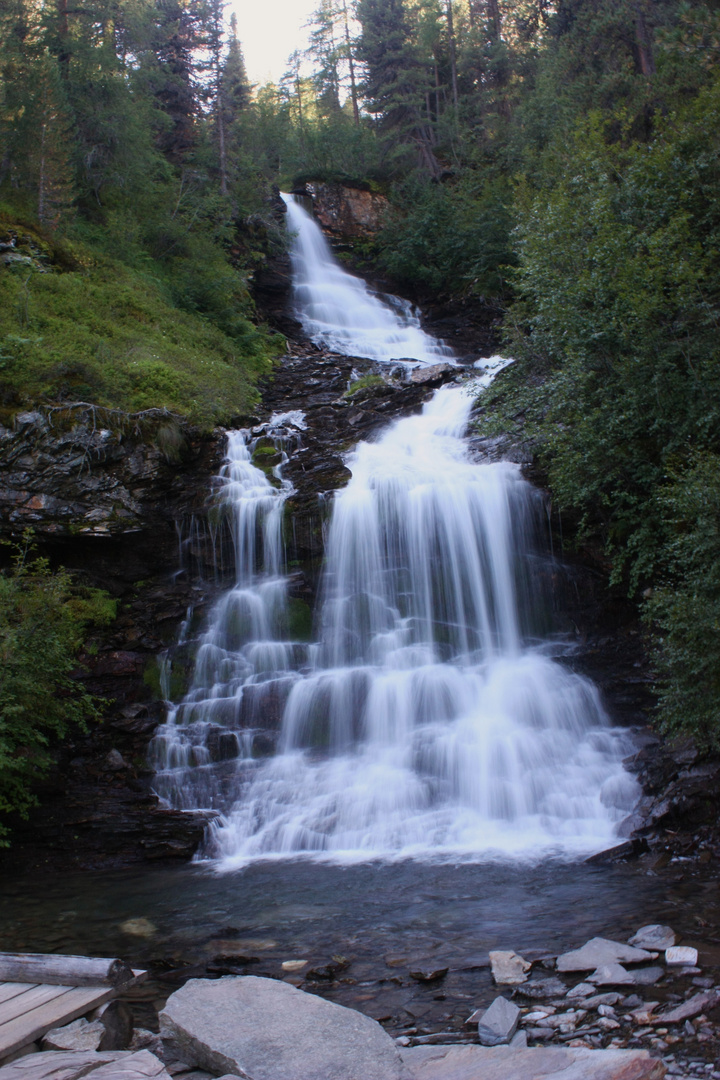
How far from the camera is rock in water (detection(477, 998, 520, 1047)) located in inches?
167

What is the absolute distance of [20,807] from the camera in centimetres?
1005

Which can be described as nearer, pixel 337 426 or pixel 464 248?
pixel 337 426

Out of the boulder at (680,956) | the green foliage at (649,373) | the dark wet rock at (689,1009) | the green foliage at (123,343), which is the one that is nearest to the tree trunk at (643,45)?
the green foliage at (649,373)

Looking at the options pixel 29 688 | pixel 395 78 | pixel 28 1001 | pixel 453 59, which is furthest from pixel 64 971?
pixel 453 59

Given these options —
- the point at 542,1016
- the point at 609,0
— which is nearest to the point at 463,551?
the point at 542,1016

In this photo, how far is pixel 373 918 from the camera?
7.05 metres

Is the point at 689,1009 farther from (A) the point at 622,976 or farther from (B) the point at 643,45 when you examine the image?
(B) the point at 643,45

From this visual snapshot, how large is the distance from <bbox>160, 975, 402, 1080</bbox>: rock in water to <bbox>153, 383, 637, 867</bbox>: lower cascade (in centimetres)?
533

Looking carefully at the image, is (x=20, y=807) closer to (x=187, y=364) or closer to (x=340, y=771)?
(x=340, y=771)

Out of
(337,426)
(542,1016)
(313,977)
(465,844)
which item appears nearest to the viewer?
(542,1016)

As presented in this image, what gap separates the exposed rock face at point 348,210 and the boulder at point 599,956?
3632 centimetres

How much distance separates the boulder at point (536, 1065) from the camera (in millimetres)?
3240

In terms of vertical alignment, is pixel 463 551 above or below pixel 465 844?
above

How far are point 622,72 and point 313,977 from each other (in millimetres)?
26885
